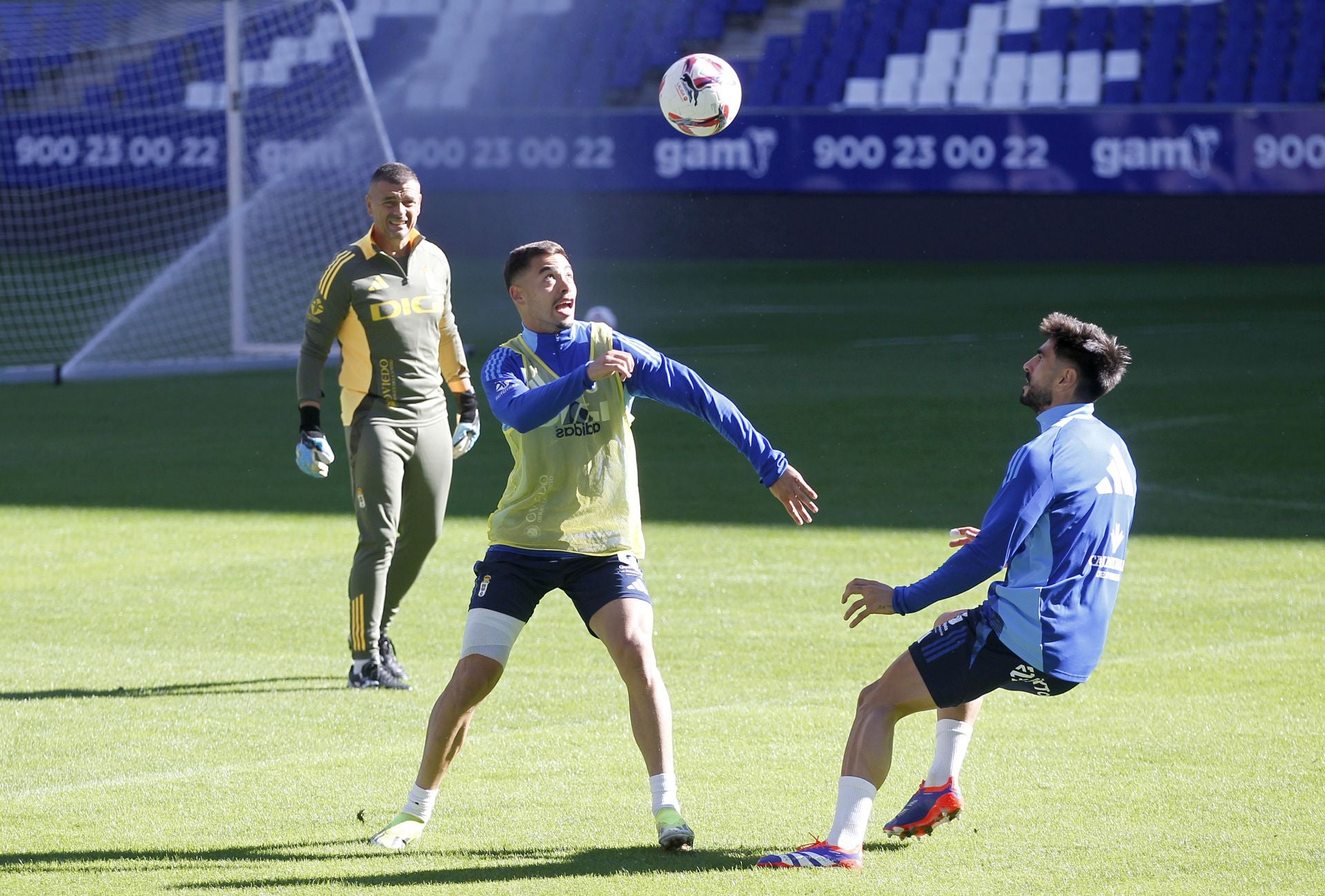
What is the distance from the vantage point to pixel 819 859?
5.04 m

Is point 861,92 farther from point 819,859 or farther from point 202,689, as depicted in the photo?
point 819,859

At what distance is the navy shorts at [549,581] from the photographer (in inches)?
211

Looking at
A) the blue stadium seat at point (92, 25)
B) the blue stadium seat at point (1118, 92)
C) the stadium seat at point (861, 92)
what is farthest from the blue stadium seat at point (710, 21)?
the blue stadium seat at point (92, 25)

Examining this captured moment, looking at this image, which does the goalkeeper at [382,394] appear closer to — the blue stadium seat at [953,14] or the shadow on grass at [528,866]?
the shadow on grass at [528,866]

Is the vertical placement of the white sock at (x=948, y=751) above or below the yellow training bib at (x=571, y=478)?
below

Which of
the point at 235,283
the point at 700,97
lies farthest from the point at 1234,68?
the point at 700,97

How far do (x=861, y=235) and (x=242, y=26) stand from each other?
10.2 m

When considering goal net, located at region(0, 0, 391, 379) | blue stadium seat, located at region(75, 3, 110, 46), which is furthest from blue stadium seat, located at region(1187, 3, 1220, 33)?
blue stadium seat, located at region(75, 3, 110, 46)

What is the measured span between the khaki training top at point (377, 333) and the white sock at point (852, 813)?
3.20 meters

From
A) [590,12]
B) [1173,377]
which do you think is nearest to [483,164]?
[590,12]

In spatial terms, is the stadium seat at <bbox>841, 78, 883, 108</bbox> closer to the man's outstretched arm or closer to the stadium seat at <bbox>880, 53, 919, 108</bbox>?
the stadium seat at <bbox>880, 53, 919, 108</bbox>

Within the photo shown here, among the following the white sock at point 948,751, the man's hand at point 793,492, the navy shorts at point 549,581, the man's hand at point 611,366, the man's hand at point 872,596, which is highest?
the man's hand at point 611,366

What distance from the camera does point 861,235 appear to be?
29.4m

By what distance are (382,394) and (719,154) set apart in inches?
881
